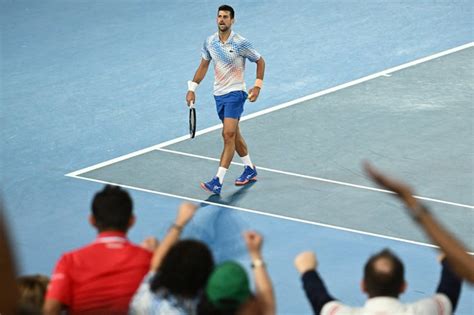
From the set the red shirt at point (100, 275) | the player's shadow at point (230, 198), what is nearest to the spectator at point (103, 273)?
the red shirt at point (100, 275)

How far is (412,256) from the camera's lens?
42.5 feet

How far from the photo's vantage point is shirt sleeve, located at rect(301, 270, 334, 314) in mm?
6758

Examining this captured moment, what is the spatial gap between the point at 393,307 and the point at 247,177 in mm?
9200

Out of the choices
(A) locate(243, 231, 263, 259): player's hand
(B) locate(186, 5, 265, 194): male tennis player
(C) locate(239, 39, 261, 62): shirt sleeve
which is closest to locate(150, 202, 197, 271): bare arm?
(A) locate(243, 231, 263, 259): player's hand

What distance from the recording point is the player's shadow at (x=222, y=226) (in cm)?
1294

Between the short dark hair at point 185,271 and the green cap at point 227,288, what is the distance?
8.7 inches

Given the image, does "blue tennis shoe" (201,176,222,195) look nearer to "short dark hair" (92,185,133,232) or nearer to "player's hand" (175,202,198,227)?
"short dark hair" (92,185,133,232)

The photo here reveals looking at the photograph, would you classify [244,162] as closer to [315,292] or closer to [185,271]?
[315,292]

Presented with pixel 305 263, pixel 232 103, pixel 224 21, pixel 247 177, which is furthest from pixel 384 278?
pixel 224 21

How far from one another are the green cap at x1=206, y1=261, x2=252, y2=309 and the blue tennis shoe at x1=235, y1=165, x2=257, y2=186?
9630mm

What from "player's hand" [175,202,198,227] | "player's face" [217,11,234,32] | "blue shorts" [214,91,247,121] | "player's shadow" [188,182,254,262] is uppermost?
"player's face" [217,11,234,32]

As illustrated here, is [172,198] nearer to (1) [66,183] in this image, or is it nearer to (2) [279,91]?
(1) [66,183]

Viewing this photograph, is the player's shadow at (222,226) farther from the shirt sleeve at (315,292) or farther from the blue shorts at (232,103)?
the shirt sleeve at (315,292)

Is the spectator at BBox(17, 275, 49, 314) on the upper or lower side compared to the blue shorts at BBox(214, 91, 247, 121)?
lower
